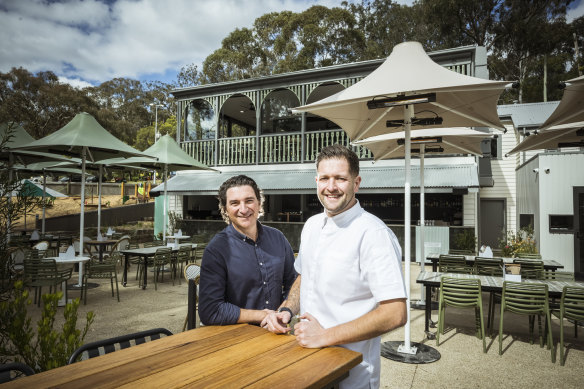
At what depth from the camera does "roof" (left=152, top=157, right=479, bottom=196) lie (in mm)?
9633

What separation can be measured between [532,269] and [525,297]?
2.17 meters

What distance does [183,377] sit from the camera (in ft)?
4.01

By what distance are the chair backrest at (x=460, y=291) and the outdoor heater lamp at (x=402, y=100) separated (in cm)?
231

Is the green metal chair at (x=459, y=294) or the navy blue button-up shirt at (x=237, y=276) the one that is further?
the green metal chair at (x=459, y=294)

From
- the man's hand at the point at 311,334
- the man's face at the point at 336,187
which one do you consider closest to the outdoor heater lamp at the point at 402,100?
the man's face at the point at 336,187

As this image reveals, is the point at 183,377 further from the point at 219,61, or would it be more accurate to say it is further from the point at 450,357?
the point at 219,61

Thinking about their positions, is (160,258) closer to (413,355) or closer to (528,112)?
(413,355)

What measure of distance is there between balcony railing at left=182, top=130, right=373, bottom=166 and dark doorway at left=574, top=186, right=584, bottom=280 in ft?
18.5

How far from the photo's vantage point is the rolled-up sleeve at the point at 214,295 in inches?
73.7

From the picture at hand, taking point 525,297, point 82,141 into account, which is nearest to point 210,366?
point 525,297

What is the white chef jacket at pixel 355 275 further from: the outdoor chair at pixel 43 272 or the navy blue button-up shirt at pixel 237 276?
the outdoor chair at pixel 43 272

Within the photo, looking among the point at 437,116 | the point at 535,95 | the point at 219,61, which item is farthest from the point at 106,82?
the point at 437,116

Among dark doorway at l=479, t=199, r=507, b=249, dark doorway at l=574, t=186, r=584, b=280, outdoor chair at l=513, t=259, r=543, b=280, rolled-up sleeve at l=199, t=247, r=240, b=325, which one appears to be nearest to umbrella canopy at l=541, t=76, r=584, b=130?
outdoor chair at l=513, t=259, r=543, b=280

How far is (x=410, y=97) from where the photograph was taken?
3820 millimetres
